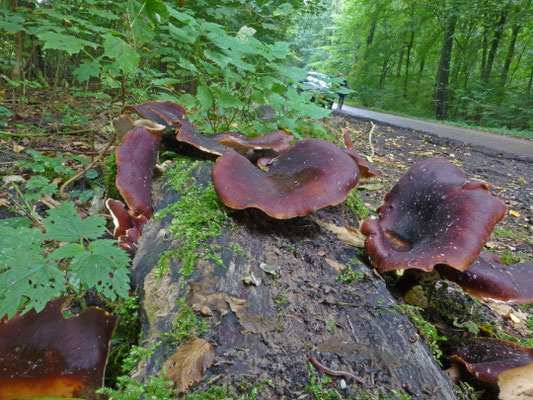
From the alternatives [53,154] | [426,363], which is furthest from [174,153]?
[426,363]

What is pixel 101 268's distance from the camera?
1279 mm

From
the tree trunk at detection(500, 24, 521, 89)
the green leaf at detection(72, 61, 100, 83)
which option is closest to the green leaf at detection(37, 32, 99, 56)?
the green leaf at detection(72, 61, 100, 83)

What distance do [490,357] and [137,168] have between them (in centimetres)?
245

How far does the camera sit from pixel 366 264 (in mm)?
1923

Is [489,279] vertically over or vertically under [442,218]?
under

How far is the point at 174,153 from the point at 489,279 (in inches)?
107

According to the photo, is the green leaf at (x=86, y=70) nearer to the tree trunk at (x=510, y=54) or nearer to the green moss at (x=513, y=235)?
the green moss at (x=513, y=235)

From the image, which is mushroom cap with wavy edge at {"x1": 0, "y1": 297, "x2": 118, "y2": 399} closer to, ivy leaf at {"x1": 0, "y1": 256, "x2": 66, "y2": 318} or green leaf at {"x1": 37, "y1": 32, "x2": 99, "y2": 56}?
ivy leaf at {"x1": 0, "y1": 256, "x2": 66, "y2": 318}

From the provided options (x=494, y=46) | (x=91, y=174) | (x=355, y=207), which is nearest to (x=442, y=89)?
(x=494, y=46)

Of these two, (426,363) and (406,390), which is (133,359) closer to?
(406,390)

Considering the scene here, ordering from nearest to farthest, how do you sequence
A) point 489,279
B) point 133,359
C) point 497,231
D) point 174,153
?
point 133,359
point 489,279
point 174,153
point 497,231

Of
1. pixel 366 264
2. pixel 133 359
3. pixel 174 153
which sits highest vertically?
pixel 174 153

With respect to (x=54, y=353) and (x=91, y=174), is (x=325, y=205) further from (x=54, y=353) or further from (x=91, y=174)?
(x=91, y=174)

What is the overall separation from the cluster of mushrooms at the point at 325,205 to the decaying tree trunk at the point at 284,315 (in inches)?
8.2
